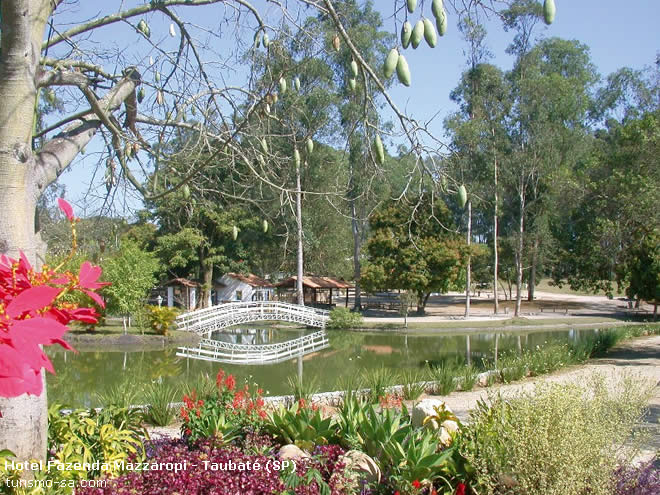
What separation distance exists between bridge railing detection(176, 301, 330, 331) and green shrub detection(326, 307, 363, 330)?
0.47 meters

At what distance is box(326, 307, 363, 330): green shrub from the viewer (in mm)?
28684

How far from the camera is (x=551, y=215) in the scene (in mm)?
35562

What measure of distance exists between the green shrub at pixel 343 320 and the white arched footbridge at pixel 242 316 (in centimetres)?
42

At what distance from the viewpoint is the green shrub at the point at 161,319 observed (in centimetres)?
2281

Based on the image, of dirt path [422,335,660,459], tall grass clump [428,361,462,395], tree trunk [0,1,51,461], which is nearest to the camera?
tree trunk [0,1,51,461]

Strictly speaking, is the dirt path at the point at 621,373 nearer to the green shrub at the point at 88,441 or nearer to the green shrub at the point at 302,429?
the green shrub at the point at 302,429

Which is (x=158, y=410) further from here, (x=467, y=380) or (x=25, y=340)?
(x=25, y=340)

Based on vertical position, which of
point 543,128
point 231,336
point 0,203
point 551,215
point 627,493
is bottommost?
point 231,336

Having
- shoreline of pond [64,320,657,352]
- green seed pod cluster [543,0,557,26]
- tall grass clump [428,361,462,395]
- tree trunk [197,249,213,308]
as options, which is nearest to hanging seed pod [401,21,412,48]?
green seed pod cluster [543,0,557,26]

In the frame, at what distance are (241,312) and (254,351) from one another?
5.84 meters

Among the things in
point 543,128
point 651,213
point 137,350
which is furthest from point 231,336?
point 651,213

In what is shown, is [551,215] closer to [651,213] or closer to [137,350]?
[651,213]

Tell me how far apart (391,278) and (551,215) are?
444 inches

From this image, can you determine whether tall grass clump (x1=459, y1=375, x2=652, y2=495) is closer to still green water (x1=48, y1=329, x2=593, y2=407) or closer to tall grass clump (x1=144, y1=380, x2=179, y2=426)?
tall grass clump (x1=144, y1=380, x2=179, y2=426)
